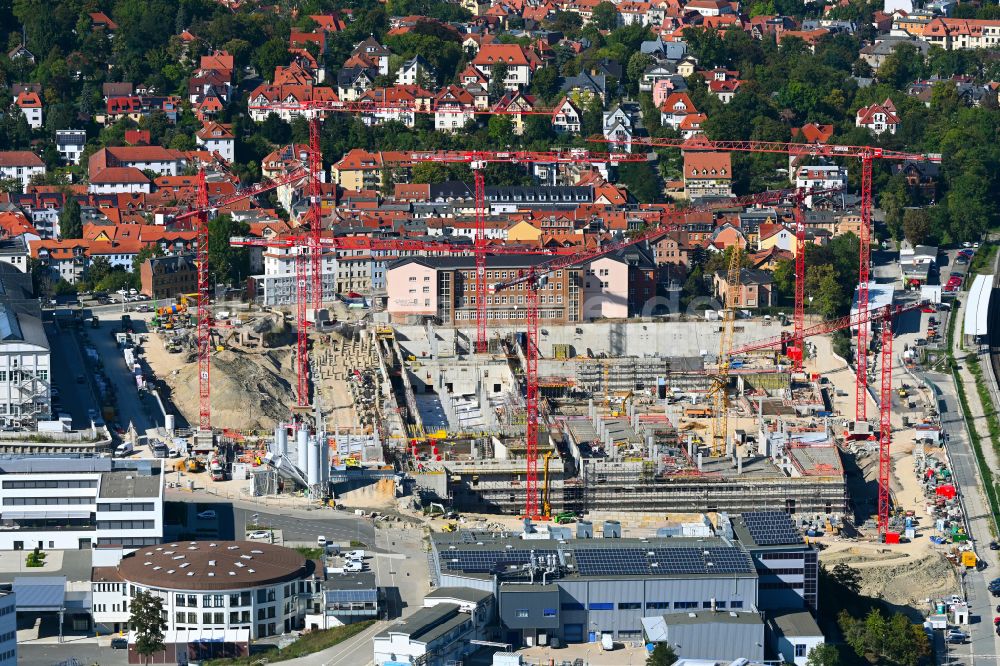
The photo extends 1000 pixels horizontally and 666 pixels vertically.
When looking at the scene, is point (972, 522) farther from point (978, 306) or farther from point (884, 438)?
point (978, 306)

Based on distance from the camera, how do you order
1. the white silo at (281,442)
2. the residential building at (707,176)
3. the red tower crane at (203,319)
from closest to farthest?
the white silo at (281,442) → the red tower crane at (203,319) → the residential building at (707,176)

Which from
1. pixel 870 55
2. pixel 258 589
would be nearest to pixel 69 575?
pixel 258 589

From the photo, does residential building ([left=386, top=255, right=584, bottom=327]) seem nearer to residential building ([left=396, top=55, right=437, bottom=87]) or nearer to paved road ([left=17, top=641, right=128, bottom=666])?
residential building ([left=396, top=55, right=437, bottom=87])

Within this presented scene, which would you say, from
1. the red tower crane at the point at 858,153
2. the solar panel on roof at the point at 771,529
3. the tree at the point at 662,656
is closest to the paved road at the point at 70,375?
the solar panel on roof at the point at 771,529

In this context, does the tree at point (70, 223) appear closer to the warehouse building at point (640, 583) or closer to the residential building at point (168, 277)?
the residential building at point (168, 277)

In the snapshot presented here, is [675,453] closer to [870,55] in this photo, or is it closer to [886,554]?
[886,554]

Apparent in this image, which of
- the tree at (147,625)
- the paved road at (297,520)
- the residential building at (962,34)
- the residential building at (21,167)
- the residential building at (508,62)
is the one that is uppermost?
the residential building at (962,34)
